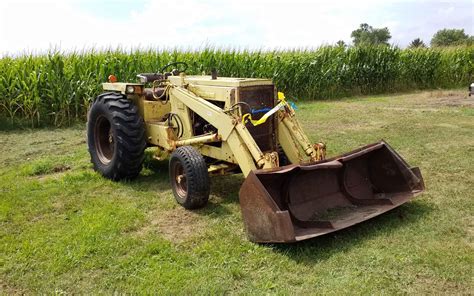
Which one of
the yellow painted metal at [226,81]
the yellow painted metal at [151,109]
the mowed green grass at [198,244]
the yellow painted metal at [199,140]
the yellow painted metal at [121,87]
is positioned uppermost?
the yellow painted metal at [226,81]

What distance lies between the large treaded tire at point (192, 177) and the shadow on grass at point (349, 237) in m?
1.07

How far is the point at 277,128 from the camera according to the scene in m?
5.05

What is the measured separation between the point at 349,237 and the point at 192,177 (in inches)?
64.9

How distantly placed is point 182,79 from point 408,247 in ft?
10.6

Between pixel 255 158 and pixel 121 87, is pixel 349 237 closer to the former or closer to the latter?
pixel 255 158

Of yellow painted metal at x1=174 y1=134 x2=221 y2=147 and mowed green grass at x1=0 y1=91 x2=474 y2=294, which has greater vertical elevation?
yellow painted metal at x1=174 y1=134 x2=221 y2=147

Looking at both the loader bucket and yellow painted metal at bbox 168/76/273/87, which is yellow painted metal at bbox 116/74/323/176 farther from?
the loader bucket

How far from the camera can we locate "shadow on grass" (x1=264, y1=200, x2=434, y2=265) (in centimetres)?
366

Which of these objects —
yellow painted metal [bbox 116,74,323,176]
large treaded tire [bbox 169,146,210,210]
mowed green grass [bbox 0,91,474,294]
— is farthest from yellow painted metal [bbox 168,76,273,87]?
mowed green grass [bbox 0,91,474,294]

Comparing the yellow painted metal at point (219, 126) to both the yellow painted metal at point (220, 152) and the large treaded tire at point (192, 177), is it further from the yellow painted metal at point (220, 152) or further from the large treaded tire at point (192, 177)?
the large treaded tire at point (192, 177)

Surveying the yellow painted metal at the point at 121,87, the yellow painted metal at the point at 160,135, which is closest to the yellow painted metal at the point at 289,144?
the yellow painted metal at the point at 160,135

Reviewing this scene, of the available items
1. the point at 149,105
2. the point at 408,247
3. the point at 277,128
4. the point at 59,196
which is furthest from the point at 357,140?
the point at 59,196

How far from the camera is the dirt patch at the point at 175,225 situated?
4148 millimetres

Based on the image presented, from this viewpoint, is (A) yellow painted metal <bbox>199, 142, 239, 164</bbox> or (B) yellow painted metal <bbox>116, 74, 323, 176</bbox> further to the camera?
(A) yellow painted metal <bbox>199, 142, 239, 164</bbox>
